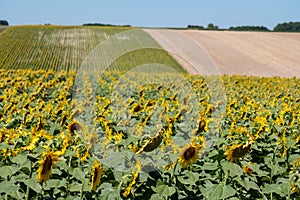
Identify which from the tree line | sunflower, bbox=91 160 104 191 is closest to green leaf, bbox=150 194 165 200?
sunflower, bbox=91 160 104 191

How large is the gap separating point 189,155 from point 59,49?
29.7 metres

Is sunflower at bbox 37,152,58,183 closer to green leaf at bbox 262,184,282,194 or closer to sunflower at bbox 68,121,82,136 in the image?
sunflower at bbox 68,121,82,136

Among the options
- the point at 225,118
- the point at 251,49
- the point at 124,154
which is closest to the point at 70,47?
the point at 251,49

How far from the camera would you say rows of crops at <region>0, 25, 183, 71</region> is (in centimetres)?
2647

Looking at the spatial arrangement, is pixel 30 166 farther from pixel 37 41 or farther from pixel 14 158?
pixel 37 41

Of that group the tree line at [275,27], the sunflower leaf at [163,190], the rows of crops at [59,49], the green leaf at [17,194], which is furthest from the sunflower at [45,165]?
the tree line at [275,27]

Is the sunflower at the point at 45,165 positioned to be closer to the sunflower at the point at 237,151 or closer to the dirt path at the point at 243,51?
the sunflower at the point at 237,151

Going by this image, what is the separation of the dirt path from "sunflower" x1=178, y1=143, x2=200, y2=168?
16.4 metres

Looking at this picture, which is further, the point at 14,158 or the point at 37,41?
the point at 37,41

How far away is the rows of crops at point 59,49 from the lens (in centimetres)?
2647

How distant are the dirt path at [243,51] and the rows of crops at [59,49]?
1253 mm

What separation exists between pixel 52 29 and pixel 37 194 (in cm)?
4017

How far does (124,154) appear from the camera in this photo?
9.00 feet

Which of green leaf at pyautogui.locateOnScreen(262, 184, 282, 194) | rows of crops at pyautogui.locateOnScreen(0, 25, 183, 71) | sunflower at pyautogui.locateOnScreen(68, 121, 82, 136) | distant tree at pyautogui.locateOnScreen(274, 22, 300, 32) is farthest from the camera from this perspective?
distant tree at pyautogui.locateOnScreen(274, 22, 300, 32)
